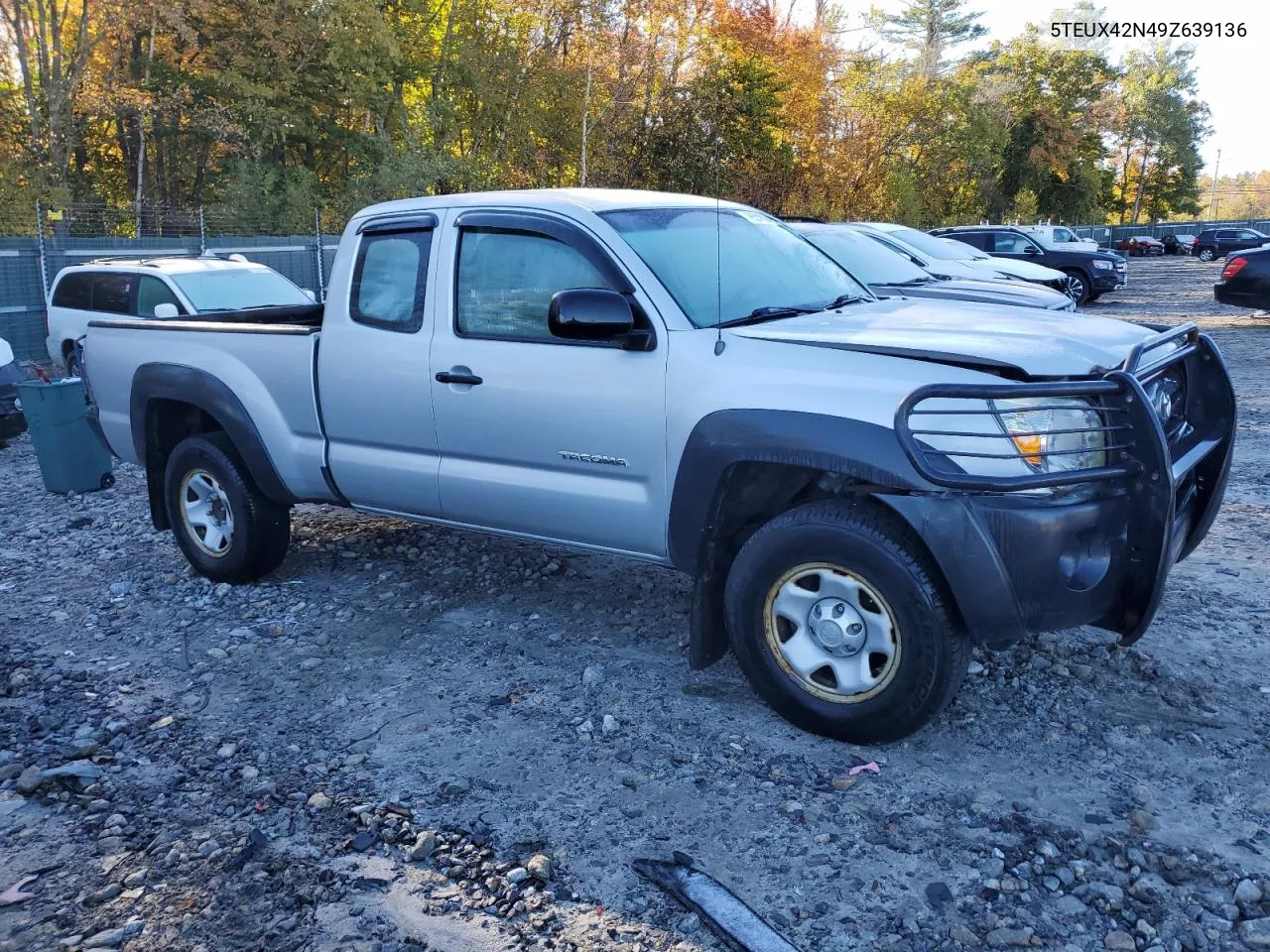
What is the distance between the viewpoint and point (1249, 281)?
1622 centimetres

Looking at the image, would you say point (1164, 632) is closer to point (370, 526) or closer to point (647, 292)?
point (647, 292)

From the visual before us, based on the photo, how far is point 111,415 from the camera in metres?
6.34

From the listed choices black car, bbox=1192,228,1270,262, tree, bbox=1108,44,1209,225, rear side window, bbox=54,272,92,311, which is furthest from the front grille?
tree, bbox=1108,44,1209,225

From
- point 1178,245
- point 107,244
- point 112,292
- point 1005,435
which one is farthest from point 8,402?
point 1178,245

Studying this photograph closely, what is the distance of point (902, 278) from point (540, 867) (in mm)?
8178

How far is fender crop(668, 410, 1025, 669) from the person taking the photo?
3529 millimetres

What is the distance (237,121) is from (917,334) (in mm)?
25986

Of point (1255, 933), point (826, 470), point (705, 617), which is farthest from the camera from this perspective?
point (705, 617)

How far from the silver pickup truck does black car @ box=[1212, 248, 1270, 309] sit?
44.6 feet

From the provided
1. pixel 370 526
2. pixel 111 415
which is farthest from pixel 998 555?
pixel 111 415

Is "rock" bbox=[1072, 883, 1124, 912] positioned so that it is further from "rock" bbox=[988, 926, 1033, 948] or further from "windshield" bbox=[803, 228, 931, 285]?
"windshield" bbox=[803, 228, 931, 285]

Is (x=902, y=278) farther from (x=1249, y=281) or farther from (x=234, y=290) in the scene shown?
(x=1249, y=281)

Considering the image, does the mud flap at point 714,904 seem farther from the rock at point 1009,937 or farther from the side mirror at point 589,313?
the side mirror at point 589,313

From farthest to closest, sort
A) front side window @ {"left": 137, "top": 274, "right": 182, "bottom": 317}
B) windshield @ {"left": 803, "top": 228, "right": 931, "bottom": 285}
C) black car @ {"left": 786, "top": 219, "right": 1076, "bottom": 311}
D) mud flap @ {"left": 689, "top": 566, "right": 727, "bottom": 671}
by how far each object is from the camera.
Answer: front side window @ {"left": 137, "top": 274, "right": 182, "bottom": 317}
windshield @ {"left": 803, "top": 228, "right": 931, "bottom": 285}
black car @ {"left": 786, "top": 219, "right": 1076, "bottom": 311}
mud flap @ {"left": 689, "top": 566, "right": 727, "bottom": 671}
